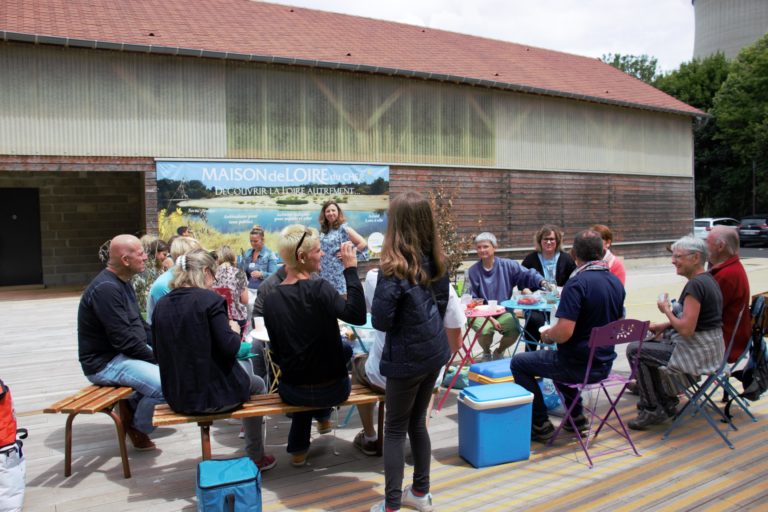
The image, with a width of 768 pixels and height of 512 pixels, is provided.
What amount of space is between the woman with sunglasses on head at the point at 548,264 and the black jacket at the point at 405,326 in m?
3.65

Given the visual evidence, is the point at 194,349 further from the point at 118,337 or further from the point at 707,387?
the point at 707,387

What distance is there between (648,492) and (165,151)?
38.8 feet

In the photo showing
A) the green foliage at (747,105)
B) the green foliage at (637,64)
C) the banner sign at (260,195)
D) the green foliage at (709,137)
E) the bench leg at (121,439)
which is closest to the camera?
the bench leg at (121,439)

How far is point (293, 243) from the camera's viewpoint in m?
4.05

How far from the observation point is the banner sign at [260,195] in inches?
531

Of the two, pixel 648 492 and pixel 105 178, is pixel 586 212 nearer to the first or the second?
pixel 105 178

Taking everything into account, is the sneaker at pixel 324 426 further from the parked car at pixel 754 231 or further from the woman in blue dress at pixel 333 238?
the parked car at pixel 754 231

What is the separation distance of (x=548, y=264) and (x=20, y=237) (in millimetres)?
14040

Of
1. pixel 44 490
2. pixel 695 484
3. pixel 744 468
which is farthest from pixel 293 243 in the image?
pixel 744 468

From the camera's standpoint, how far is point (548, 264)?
721cm

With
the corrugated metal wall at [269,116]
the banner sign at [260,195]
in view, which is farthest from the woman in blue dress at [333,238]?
the corrugated metal wall at [269,116]

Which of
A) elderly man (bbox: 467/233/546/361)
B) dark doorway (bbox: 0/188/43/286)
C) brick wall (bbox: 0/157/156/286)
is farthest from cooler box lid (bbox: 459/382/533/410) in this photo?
dark doorway (bbox: 0/188/43/286)

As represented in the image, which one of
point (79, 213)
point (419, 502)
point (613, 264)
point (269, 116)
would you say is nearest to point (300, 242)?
point (419, 502)

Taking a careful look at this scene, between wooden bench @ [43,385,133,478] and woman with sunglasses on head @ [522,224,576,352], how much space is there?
4284mm
